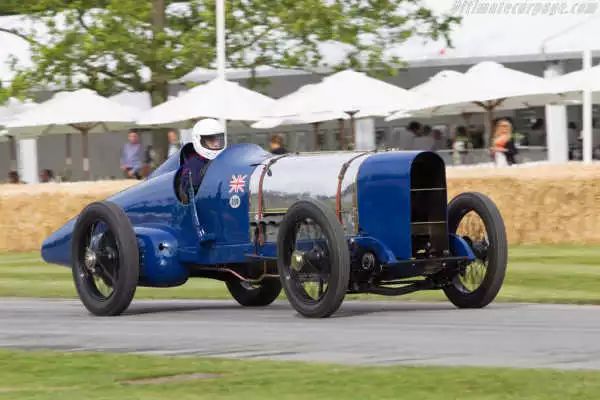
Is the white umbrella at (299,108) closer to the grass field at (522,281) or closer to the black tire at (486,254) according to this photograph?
the grass field at (522,281)

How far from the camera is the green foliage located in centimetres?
2988

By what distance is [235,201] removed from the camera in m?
12.7

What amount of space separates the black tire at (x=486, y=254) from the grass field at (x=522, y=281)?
1202 mm

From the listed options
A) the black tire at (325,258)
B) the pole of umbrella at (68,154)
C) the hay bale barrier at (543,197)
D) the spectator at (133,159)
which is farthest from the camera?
the pole of umbrella at (68,154)

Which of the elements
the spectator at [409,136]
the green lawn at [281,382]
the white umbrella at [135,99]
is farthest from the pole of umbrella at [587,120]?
the green lawn at [281,382]

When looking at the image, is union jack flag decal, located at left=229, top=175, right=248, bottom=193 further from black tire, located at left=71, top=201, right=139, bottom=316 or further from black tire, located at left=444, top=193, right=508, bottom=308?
black tire, located at left=444, top=193, right=508, bottom=308

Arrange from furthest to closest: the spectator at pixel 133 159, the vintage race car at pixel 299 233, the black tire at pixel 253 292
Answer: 1. the spectator at pixel 133 159
2. the black tire at pixel 253 292
3. the vintage race car at pixel 299 233

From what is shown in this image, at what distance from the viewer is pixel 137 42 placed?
29984mm

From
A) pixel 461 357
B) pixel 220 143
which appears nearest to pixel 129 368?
pixel 461 357

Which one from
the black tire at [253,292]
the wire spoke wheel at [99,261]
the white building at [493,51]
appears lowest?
the black tire at [253,292]

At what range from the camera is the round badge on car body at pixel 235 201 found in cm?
1263

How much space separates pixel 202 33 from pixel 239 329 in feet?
63.3

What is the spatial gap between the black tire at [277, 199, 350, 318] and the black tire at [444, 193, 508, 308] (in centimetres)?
137

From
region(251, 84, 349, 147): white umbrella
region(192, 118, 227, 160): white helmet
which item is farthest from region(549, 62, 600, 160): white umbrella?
region(192, 118, 227, 160): white helmet
